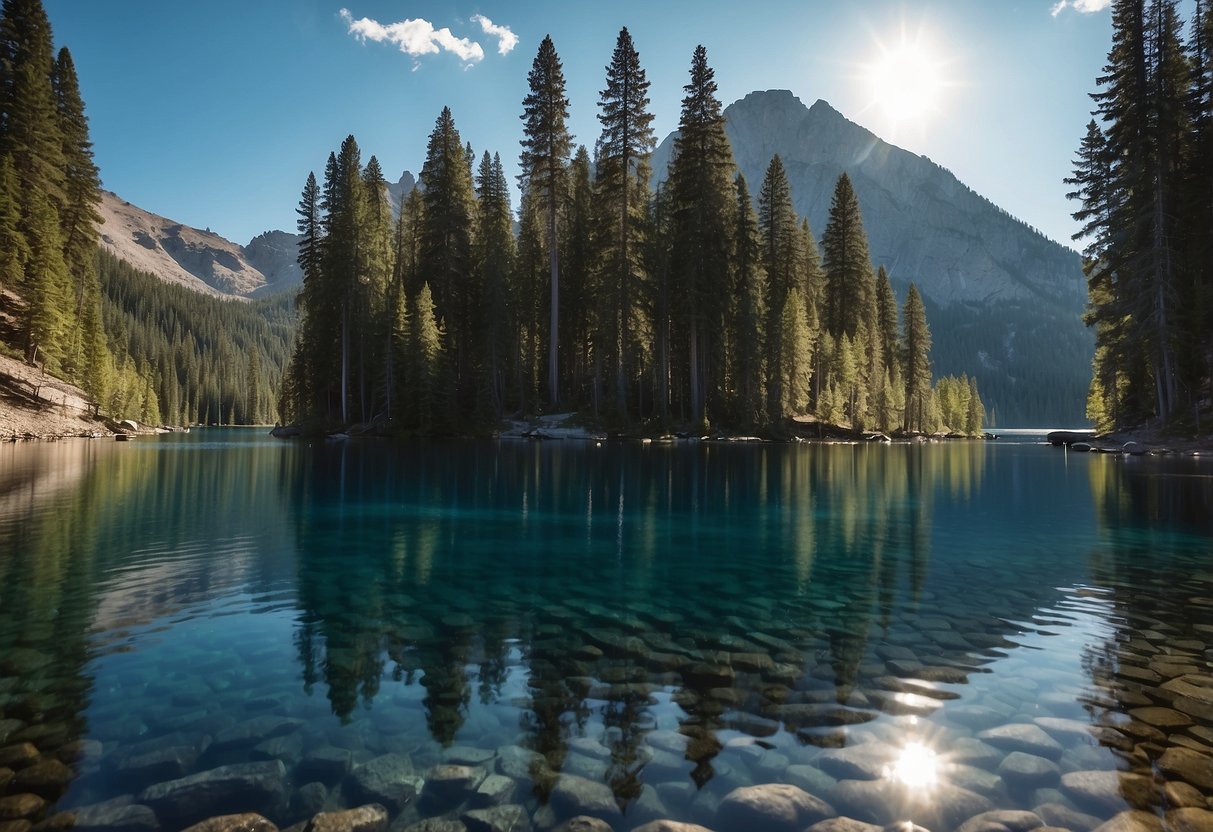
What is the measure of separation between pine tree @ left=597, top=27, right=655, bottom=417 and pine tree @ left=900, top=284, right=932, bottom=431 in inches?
1753

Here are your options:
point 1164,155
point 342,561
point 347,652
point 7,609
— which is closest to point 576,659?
point 347,652

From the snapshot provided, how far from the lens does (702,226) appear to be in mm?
49812

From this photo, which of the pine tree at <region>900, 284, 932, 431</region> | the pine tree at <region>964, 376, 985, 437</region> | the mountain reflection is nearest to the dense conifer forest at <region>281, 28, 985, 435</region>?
→ the pine tree at <region>900, 284, 932, 431</region>

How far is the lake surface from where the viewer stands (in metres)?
4.08

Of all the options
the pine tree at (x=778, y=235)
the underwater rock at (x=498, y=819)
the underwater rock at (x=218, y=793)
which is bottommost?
the underwater rock at (x=498, y=819)

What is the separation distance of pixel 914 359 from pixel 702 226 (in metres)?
41.4

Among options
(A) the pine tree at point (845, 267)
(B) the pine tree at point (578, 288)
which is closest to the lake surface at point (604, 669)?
(B) the pine tree at point (578, 288)

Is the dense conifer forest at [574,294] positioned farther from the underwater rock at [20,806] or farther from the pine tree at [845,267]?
the underwater rock at [20,806]

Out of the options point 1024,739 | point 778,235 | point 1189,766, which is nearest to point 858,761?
point 1024,739

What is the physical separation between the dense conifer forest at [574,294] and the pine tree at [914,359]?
14.0 m

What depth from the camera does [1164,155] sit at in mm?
38125

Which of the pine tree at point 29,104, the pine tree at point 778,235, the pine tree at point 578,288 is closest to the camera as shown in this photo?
the pine tree at point 29,104

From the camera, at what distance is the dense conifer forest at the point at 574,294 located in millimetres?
49094

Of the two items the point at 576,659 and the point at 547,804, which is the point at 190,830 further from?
the point at 576,659
